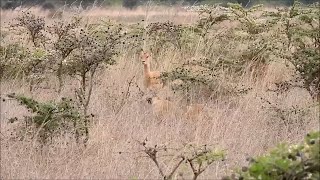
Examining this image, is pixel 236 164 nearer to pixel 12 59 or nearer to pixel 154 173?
pixel 154 173

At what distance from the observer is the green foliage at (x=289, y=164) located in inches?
116

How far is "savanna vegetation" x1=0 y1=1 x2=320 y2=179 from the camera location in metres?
4.39

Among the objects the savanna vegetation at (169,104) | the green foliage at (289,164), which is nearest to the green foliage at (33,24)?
the savanna vegetation at (169,104)

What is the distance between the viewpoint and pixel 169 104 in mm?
6141

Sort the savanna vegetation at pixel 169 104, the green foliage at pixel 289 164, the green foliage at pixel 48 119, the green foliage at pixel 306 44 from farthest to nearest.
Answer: the green foliage at pixel 306 44
the green foliage at pixel 48 119
the savanna vegetation at pixel 169 104
the green foliage at pixel 289 164

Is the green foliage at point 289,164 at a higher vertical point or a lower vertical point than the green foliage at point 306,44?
lower

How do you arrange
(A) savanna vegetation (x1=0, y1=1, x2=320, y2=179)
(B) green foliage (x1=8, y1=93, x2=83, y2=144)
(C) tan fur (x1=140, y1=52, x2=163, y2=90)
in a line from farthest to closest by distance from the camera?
(C) tan fur (x1=140, y1=52, x2=163, y2=90), (B) green foliage (x1=8, y1=93, x2=83, y2=144), (A) savanna vegetation (x1=0, y1=1, x2=320, y2=179)

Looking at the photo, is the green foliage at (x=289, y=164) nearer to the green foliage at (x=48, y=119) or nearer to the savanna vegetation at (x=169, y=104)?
the savanna vegetation at (x=169, y=104)

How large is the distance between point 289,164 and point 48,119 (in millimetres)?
2328

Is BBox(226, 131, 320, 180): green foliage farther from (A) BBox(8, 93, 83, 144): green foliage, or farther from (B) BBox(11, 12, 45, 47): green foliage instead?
(B) BBox(11, 12, 45, 47): green foliage

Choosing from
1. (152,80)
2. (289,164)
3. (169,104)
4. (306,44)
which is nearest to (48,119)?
(169,104)

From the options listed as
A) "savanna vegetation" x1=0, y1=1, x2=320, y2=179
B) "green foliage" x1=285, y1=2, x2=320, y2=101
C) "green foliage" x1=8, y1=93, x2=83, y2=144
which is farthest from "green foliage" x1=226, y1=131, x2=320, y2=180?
"green foliage" x1=285, y1=2, x2=320, y2=101

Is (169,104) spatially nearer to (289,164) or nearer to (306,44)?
(306,44)

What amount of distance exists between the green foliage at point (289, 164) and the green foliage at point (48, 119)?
2.10 meters
